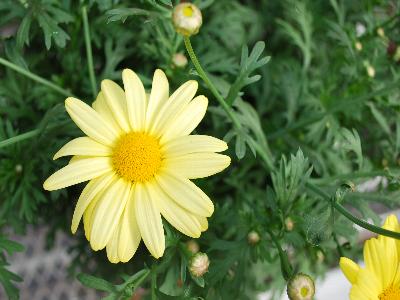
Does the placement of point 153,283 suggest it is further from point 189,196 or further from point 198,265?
point 189,196

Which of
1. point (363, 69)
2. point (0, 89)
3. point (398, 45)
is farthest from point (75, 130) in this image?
point (398, 45)

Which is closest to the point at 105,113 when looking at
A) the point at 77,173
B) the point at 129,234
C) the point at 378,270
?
the point at 77,173

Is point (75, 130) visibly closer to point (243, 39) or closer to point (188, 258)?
point (188, 258)

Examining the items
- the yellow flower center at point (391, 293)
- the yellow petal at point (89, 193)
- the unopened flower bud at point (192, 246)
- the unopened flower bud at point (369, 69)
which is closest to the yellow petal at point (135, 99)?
the yellow petal at point (89, 193)

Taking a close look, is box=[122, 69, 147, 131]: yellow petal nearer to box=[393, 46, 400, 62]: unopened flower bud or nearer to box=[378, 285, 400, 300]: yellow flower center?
box=[378, 285, 400, 300]: yellow flower center

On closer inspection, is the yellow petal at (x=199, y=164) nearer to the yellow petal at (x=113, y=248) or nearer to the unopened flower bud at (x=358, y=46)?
the yellow petal at (x=113, y=248)

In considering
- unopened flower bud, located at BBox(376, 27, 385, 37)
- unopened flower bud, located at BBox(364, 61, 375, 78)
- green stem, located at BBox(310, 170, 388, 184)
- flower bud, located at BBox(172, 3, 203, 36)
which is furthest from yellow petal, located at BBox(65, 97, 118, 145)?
unopened flower bud, located at BBox(376, 27, 385, 37)
